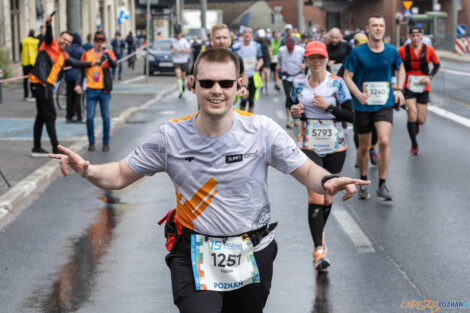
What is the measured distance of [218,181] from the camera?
4004 millimetres

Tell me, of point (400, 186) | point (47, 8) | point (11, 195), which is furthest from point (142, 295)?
point (47, 8)

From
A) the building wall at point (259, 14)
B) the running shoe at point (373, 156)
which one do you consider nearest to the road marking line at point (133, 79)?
the running shoe at point (373, 156)

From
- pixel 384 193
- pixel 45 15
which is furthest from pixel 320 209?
pixel 45 15

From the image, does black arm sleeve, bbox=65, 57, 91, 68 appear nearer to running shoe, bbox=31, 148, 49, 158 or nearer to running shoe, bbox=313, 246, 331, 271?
A: running shoe, bbox=31, 148, 49, 158

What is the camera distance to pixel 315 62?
7199 mm

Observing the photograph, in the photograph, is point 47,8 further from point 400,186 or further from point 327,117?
point 327,117

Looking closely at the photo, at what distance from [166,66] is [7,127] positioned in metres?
20.9

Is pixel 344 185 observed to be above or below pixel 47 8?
below

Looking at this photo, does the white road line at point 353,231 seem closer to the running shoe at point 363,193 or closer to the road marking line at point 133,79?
the running shoe at point 363,193

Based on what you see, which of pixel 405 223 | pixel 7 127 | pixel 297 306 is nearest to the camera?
pixel 297 306

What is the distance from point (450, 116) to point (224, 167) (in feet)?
52.3

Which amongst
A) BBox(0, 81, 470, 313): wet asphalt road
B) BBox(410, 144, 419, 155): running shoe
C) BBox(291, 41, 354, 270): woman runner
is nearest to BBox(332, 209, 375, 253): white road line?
BBox(0, 81, 470, 313): wet asphalt road

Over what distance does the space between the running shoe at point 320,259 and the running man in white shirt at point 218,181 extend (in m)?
2.74

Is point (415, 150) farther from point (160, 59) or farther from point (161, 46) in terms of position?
point (161, 46)
